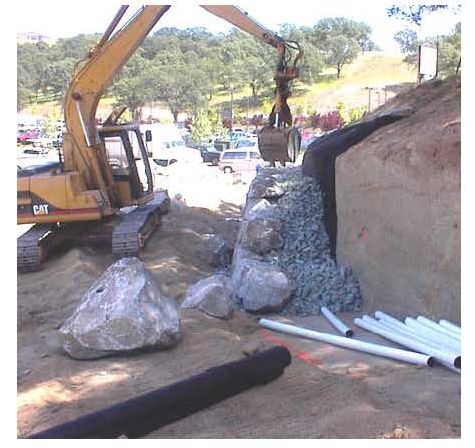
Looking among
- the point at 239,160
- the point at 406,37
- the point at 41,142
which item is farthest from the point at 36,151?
the point at 406,37

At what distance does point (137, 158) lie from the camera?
11.7m

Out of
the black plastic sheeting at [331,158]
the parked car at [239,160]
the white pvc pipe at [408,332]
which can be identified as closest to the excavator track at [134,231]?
the black plastic sheeting at [331,158]

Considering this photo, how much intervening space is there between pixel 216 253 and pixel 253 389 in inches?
225

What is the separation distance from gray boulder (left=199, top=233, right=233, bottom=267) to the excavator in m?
1.06

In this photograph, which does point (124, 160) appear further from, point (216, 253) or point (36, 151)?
point (36, 151)

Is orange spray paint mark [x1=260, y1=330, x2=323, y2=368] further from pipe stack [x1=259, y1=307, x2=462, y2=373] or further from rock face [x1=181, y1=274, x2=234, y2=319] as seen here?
rock face [x1=181, y1=274, x2=234, y2=319]

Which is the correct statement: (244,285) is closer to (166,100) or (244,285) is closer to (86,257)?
(86,257)

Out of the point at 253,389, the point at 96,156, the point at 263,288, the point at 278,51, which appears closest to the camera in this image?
the point at 253,389

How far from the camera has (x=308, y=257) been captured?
369 inches

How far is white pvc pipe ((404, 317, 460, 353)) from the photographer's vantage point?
5.96 metres

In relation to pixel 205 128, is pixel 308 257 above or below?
below

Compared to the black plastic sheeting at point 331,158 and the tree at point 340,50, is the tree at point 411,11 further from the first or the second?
the tree at point 340,50
